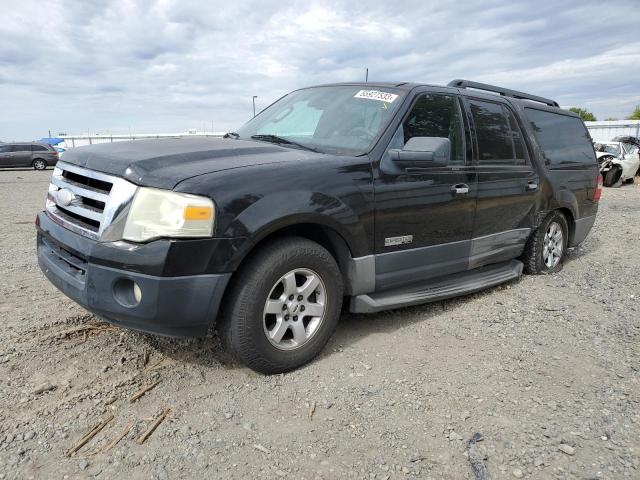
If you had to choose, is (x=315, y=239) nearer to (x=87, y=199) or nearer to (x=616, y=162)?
(x=87, y=199)

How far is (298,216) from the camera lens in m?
2.92

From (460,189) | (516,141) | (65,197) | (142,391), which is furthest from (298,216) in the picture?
(516,141)

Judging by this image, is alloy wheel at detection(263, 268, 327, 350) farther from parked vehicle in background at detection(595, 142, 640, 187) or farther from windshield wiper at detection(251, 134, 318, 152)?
parked vehicle in background at detection(595, 142, 640, 187)

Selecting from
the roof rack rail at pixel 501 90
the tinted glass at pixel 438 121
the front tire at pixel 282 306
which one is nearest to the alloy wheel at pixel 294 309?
the front tire at pixel 282 306

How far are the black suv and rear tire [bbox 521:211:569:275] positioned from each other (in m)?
0.33

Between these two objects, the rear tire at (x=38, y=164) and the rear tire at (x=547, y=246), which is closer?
the rear tire at (x=547, y=246)

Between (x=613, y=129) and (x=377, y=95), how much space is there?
30.3 metres

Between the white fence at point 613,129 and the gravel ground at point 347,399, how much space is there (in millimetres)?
27315

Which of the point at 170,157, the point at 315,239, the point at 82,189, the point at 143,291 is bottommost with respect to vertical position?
the point at 143,291

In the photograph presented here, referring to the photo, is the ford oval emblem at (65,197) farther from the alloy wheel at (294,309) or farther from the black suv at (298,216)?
the alloy wheel at (294,309)

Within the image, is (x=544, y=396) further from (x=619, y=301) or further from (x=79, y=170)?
(x=79, y=170)

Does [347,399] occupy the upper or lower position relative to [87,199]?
lower

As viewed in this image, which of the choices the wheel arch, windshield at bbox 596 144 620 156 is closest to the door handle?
the wheel arch

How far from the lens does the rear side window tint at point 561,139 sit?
203 inches
